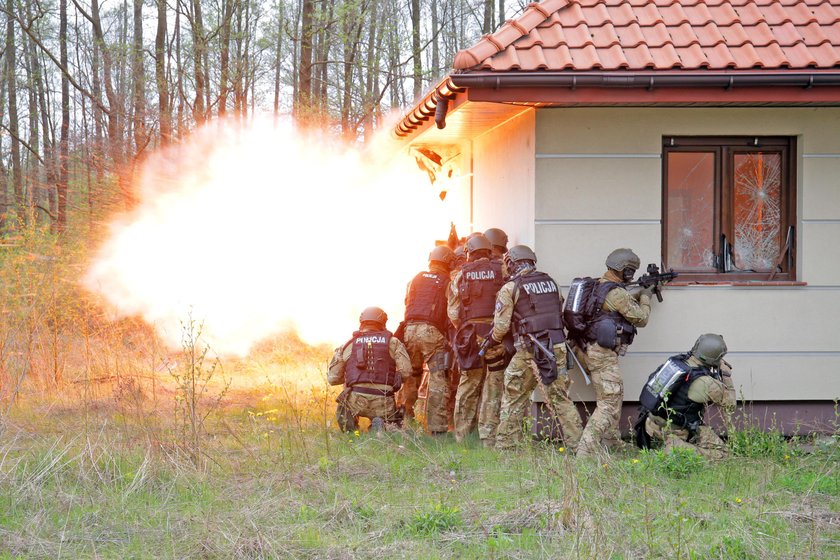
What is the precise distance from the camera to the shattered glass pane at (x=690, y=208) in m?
8.18

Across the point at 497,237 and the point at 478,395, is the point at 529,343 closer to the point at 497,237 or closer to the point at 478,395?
the point at 478,395

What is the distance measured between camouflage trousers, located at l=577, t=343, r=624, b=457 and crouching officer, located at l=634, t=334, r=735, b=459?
287mm

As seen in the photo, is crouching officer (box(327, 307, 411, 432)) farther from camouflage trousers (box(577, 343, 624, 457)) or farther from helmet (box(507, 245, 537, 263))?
camouflage trousers (box(577, 343, 624, 457))

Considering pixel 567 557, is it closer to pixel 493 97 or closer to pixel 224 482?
pixel 224 482

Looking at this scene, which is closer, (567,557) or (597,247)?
(567,557)

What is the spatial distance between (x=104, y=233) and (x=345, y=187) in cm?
458

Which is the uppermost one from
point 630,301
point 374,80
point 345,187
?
point 374,80

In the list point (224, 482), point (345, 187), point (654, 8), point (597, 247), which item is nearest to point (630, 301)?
point (597, 247)

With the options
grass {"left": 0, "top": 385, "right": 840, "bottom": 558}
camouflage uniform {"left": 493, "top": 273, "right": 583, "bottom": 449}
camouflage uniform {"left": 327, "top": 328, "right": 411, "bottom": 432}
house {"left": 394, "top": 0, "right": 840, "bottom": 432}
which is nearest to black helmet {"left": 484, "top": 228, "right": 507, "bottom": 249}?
house {"left": 394, "top": 0, "right": 840, "bottom": 432}

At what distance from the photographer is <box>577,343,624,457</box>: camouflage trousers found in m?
7.48

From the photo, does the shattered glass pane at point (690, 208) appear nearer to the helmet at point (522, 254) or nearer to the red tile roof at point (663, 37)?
the red tile roof at point (663, 37)

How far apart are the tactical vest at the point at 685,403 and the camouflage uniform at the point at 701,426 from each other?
0.12 feet

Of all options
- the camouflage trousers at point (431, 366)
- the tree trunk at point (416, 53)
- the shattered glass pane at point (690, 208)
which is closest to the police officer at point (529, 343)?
the camouflage trousers at point (431, 366)

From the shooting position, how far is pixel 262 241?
48.6 ft
